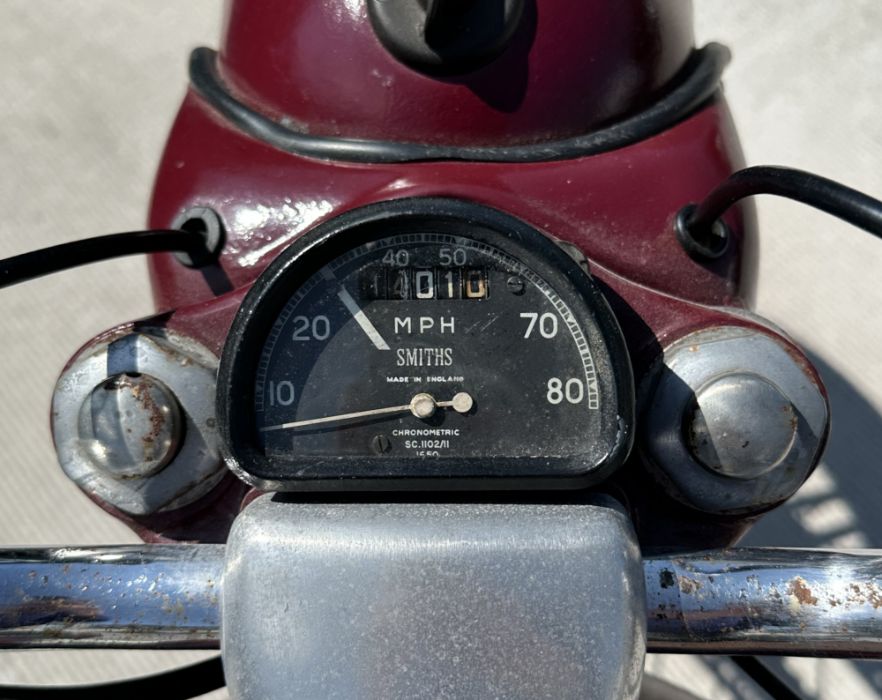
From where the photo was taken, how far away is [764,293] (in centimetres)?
213

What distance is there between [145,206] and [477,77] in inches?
66.1

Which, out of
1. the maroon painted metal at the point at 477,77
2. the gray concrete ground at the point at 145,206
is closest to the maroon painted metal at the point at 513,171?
the maroon painted metal at the point at 477,77

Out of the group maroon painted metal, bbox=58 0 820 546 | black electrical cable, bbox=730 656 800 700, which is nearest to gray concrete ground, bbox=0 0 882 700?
black electrical cable, bbox=730 656 800 700

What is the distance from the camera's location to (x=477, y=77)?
0.84 metres

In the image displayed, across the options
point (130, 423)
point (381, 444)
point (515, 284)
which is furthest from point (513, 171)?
point (130, 423)

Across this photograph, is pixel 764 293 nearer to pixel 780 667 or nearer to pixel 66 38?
pixel 780 667

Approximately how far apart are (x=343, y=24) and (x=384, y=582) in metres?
0.51

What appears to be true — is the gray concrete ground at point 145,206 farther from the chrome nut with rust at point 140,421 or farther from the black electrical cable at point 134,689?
the chrome nut with rust at point 140,421

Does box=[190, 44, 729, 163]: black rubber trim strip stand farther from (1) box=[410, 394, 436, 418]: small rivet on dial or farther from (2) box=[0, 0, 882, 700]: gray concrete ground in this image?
(2) box=[0, 0, 882, 700]: gray concrete ground

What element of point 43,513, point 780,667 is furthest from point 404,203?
point 43,513

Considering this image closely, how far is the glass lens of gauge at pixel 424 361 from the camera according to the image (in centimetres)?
72

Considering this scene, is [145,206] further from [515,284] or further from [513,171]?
[515,284]

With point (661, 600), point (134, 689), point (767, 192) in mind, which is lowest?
point (134, 689)

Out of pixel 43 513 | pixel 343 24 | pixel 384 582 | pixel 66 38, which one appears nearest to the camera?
pixel 384 582
